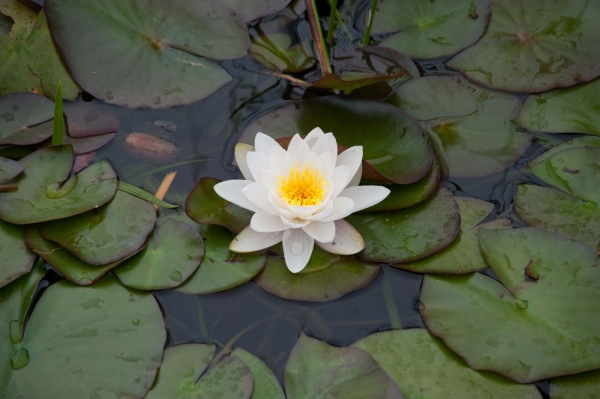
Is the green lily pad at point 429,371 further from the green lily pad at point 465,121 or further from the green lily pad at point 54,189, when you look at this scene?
the green lily pad at point 54,189

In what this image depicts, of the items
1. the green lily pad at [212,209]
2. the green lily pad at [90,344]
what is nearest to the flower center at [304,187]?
the green lily pad at [212,209]

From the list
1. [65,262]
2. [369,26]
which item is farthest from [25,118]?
[369,26]

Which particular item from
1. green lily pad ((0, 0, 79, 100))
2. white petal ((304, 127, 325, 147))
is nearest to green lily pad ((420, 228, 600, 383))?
white petal ((304, 127, 325, 147))

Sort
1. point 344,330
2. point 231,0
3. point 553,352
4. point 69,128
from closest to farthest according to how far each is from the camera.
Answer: point 553,352 → point 344,330 → point 69,128 → point 231,0

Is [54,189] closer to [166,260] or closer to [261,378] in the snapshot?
[166,260]

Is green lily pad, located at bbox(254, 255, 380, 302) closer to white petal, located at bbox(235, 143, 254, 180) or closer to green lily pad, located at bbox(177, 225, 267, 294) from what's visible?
green lily pad, located at bbox(177, 225, 267, 294)

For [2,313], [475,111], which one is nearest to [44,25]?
[2,313]

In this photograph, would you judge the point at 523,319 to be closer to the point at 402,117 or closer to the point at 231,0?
the point at 402,117
